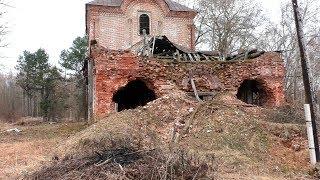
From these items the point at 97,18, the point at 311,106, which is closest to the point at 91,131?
the point at 311,106

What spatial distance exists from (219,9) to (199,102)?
2145cm

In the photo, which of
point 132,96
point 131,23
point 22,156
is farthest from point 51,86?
point 22,156

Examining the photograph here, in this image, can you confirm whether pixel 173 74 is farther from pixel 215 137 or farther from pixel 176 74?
pixel 215 137

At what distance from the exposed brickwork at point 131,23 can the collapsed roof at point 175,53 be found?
245 inches

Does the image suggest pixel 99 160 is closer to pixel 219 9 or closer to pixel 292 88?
pixel 219 9

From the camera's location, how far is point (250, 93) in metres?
19.9

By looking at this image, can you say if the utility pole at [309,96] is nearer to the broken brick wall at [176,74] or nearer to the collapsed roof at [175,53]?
the broken brick wall at [176,74]

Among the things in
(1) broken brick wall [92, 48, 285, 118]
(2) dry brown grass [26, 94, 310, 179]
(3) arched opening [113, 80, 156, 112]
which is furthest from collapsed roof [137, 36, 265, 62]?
(2) dry brown grass [26, 94, 310, 179]

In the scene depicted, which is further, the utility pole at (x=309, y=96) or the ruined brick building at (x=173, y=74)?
the ruined brick building at (x=173, y=74)

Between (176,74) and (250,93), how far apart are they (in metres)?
4.55

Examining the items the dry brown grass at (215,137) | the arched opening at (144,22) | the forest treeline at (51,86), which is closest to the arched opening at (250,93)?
the dry brown grass at (215,137)

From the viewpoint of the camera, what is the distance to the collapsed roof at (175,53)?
18234 mm

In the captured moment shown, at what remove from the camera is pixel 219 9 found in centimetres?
3469

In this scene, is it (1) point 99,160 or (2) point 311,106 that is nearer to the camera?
(1) point 99,160
